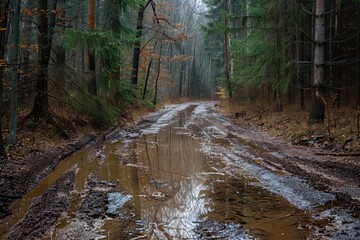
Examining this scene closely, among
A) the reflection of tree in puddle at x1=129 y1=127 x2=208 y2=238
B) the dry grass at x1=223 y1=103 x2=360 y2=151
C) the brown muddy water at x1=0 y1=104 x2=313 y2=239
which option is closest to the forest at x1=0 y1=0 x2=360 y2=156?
the dry grass at x1=223 y1=103 x2=360 y2=151

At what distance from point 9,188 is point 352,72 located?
56.8ft

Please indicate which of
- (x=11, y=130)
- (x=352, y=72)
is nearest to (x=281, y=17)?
(x=352, y=72)

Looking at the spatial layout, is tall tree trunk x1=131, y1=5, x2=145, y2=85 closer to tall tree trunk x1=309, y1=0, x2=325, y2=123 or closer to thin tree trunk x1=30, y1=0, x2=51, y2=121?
thin tree trunk x1=30, y1=0, x2=51, y2=121

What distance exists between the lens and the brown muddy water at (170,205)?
380cm

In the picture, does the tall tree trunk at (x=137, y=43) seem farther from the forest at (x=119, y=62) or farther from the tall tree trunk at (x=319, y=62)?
the tall tree trunk at (x=319, y=62)

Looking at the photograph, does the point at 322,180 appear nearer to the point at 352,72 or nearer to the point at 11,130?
the point at 11,130

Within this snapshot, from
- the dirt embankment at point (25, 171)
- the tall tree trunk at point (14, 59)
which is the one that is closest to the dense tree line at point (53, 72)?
the tall tree trunk at point (14, 59)

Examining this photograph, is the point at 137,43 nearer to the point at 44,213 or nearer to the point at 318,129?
the point at 318,129

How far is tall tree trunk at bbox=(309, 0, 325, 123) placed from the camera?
35.4 ft

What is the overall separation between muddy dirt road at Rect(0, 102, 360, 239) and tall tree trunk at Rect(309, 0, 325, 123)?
289cm

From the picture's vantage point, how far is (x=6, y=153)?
693 centimetres

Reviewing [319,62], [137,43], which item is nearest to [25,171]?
[319,62]

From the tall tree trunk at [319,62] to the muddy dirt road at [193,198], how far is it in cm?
289

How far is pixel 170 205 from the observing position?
478cm
